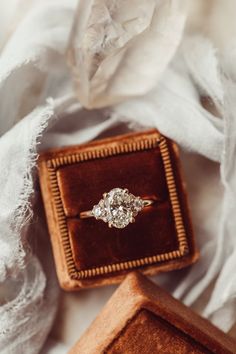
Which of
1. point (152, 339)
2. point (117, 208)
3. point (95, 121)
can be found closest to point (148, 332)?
point (152, 339)

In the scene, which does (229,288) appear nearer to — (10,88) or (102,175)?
(102,175)

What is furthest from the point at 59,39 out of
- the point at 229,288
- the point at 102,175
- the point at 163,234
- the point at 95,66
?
the point at 229,288

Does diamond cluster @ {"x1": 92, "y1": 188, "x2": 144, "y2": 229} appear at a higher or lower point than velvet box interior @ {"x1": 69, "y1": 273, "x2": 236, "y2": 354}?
higher

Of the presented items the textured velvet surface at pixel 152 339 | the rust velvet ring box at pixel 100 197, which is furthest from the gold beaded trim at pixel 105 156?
the textured velvet surface at pixel 152 339

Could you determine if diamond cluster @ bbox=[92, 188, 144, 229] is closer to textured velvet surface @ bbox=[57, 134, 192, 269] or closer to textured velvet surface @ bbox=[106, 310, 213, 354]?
textured velvet surface @ bbox=[57, 134, 192, 269]

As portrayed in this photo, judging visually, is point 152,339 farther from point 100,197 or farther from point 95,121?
point 95,121

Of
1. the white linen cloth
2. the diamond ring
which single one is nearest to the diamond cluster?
the diamond ring

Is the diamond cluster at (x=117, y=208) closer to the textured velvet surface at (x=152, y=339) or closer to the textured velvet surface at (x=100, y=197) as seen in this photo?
the textured velvet surface at (x=100, y=197)
